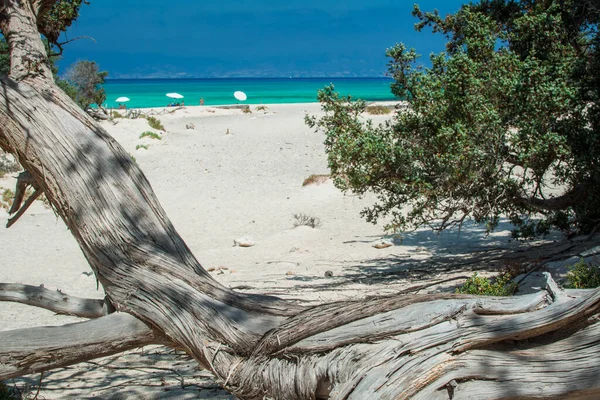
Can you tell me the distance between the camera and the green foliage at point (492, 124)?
5.98 meters

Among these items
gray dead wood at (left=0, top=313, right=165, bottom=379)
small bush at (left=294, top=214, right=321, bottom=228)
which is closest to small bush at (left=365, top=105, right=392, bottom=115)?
small bush at (left=294, top=214, right=321, bottom=228)

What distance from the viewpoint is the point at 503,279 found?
234 inches

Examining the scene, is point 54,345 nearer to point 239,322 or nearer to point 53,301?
point 53,301

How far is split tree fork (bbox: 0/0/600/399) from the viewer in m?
2.46

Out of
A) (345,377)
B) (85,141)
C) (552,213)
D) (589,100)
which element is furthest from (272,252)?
(345,377)

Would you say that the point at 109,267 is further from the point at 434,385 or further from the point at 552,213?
the point at 552,213

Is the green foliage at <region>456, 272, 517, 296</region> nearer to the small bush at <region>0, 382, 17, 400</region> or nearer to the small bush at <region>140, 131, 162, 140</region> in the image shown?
the small bush at <region>0, 382, 17, 400</region>

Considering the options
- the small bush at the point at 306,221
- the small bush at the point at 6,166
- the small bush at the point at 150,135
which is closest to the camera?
the small bush at the point at 306,221

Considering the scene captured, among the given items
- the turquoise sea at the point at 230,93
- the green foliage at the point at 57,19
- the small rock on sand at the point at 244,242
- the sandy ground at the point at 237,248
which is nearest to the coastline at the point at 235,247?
the sandy ground at the point at 237,248

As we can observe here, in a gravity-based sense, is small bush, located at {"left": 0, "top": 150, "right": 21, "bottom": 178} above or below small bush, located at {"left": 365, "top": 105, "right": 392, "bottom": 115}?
below

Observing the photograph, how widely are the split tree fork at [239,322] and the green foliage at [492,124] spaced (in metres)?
3.62

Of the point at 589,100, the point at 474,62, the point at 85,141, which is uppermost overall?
the point at 474,62

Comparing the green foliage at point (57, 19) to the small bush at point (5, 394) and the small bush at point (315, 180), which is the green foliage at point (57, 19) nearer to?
the small bush at point (5, 394)

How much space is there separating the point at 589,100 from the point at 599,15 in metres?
1.19
